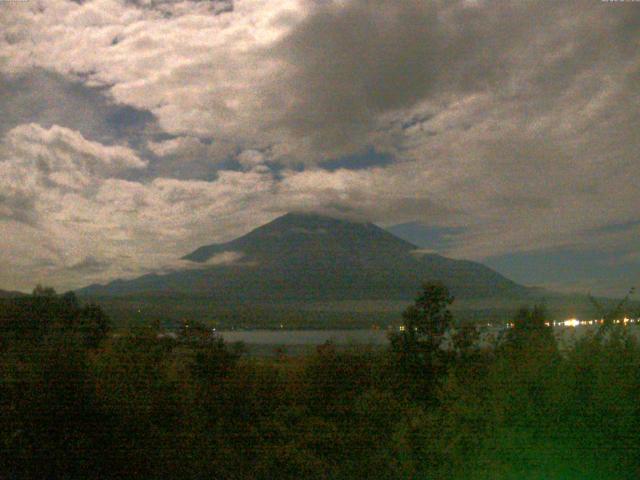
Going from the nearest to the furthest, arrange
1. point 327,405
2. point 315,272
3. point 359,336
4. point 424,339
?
point 327,405 → point 424,339 → point 359,336 → point 315,272

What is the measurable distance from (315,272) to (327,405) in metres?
17.4

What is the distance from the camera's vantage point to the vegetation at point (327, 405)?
4.95 m

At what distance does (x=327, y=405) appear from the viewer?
23.0 feet

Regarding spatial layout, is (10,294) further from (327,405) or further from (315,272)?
(315,272)

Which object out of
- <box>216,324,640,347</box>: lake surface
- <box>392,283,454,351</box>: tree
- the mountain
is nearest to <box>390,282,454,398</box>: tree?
<box>392,283,454,351</box>: tree

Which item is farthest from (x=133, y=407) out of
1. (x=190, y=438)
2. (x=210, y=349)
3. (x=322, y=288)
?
(x=322, y=288)

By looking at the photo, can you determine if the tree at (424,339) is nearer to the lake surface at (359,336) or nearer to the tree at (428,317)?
the tree at (428,317)

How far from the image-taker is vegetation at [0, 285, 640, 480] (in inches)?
195

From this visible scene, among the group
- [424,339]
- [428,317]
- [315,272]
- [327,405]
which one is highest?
[315,272]

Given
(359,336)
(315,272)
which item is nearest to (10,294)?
(359,336)

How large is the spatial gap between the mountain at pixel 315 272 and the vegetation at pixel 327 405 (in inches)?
210

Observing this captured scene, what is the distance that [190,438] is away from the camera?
674 centimetres

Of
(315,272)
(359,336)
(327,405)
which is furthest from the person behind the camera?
(315,272)

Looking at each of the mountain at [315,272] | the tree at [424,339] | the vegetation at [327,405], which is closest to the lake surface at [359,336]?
the vegetation at [327,405]
